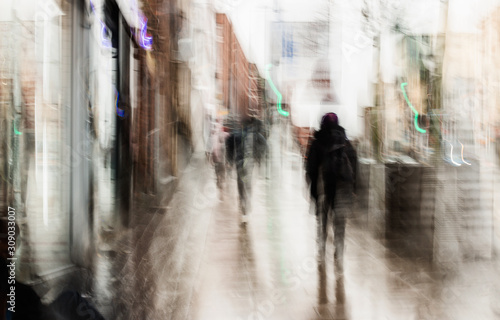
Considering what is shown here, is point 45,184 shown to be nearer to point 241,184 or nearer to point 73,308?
point 73,308

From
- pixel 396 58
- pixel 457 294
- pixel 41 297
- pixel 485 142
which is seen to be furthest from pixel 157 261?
pixel 485 142

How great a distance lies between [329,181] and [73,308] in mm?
1485

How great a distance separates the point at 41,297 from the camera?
1792 millimetres

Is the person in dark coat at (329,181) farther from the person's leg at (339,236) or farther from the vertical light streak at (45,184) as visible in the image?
the vertical light streak at (45,184)

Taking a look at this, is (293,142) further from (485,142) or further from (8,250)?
(8,250)

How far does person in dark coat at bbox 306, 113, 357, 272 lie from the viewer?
2.12 metres

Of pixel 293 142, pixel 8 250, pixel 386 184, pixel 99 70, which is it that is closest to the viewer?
pixel 8 250

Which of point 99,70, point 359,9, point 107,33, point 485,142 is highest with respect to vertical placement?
point 359,9

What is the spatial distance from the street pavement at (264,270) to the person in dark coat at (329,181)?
0.16ft

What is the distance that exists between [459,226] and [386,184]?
50 centimetres

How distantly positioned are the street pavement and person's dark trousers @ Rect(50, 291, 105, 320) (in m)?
0.06

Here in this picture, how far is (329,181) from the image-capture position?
215 cm

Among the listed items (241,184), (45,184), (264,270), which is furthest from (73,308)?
(241,184)

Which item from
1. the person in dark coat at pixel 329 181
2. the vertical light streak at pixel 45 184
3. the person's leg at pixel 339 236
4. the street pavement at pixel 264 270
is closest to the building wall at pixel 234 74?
the street pavement at pixel 264 270
